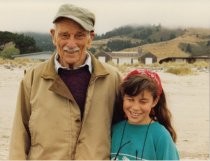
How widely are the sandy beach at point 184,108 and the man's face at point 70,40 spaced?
9.62ft

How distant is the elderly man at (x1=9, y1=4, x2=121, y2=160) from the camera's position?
2758 millimetres

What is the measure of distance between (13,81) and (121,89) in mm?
10216

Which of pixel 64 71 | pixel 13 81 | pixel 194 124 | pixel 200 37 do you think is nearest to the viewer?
pixel 64 71

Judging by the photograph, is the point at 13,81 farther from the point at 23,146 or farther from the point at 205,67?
the point at 23,146

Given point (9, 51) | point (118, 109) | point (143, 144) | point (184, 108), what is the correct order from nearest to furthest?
point (143, 144), point (118, 109), point (184, 108), point (9, 51)

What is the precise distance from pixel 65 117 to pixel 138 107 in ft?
1.32

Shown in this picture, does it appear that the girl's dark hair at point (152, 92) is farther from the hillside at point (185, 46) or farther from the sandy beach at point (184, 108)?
the hillside at point (185, 46)

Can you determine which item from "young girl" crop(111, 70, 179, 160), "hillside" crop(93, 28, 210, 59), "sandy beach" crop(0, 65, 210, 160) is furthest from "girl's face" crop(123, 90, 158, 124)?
"hillside" crop(93, 28, 210, 59)

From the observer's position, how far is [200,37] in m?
30.9

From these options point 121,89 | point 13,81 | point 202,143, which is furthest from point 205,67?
point 121,89

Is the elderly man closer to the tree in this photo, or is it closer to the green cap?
the green cap

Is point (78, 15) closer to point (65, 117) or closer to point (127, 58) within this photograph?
point (65, 117)

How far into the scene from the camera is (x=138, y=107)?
2727 millimetres

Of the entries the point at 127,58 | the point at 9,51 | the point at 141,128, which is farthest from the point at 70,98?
the point at 127,58
